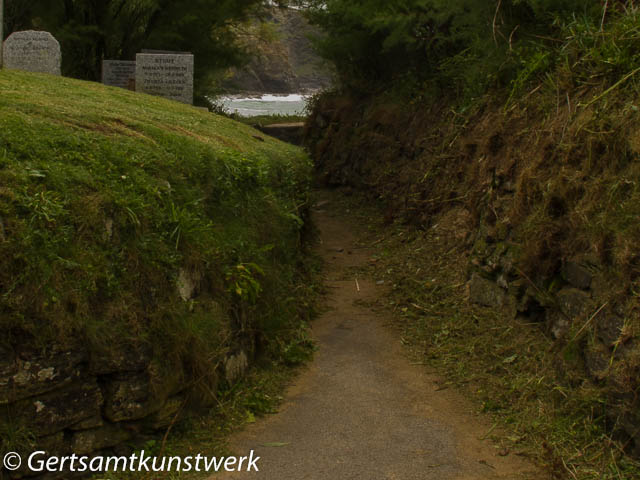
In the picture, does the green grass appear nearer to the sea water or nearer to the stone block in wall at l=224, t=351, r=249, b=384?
the stone block in wall at l=224, t=351, r=249, b=384

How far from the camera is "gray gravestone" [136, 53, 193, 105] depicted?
39.0 feet

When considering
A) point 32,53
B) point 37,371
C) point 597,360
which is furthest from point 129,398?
point 32,53

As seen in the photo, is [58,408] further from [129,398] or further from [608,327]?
[608,327]

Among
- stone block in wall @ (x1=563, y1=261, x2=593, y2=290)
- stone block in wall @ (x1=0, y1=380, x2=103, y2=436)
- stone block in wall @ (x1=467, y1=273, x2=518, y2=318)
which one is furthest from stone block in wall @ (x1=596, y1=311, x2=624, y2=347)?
stone block in wall @ (x1=0, y1=380, x2=103, y2=436)

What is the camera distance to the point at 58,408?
3.87 m

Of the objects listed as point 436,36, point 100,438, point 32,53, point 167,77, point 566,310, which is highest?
point 436,36

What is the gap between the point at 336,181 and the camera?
1520 cm

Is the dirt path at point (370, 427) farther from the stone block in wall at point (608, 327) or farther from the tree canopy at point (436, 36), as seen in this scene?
the tree canopy at point (436, 36)

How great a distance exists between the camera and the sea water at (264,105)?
2298 cm

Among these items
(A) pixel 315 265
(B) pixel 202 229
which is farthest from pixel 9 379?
(A) pixel 315 265

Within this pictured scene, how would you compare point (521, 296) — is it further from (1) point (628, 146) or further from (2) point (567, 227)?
(1) point (628, 146)

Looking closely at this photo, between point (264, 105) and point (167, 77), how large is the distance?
14.9 metres

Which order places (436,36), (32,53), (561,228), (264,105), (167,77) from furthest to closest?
(264,105), (167,77), (436,36), (32,53), (561,228)

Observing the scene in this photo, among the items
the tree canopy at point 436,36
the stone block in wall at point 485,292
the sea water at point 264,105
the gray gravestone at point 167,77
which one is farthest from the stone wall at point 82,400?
the sea water at point 264,105
